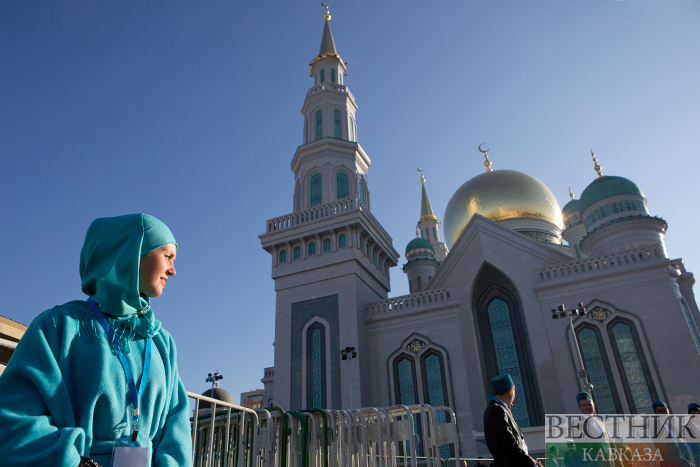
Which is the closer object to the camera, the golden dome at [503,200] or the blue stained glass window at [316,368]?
the blue stained glass window at [316,368]

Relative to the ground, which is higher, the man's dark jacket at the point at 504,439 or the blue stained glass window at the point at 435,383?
the blue stained glass window at the point at 435,383

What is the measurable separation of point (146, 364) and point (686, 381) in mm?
15075

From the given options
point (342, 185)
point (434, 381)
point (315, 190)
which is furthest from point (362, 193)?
point (434, 381)

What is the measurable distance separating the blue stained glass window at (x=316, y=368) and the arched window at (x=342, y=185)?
5840 mm

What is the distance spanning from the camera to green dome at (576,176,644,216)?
18.3 metres

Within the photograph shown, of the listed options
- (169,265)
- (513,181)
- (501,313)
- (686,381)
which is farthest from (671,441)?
(513,181)

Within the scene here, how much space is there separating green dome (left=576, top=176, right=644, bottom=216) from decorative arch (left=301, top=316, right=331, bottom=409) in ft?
37.1

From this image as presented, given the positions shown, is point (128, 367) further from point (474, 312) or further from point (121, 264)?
point (474, 312)

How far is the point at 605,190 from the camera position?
1859cm

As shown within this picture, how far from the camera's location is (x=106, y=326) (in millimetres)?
1677

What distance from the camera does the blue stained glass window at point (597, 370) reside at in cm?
1356

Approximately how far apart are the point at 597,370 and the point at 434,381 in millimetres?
4831

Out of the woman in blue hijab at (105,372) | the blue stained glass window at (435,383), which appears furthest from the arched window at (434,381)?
the woman in blue hijab at (105,372)

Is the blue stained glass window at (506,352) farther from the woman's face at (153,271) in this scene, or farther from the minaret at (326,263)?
the woman's face at (153,271)
